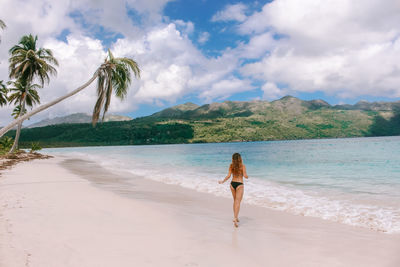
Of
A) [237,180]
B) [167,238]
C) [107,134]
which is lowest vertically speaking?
[167,238]

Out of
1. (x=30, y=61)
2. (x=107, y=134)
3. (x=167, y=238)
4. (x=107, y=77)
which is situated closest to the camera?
(x=167, y=238)

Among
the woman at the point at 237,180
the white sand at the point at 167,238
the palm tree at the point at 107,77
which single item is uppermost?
the palm tree at the point at 107,77

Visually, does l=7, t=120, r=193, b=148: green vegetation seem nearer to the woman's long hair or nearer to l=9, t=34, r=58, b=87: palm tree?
l=9, t=34, r=58, b=87: palm tree

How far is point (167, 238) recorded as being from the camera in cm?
504

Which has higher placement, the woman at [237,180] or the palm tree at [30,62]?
the palm tree at [30,62]

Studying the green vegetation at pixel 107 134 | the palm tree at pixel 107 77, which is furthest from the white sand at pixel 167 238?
the green vegetation at pixel 107 134

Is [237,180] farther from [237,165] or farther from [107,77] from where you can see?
[107,77]

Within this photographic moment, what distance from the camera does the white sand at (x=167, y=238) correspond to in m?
3.99

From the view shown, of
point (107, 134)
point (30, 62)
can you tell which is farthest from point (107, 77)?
point (107, 134)

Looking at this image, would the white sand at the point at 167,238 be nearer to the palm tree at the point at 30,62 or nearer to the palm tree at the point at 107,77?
the palm tree at the point at 107,77

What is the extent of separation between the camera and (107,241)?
4633 mm

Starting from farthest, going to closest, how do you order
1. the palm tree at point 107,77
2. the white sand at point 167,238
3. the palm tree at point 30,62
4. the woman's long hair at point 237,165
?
the palm tree at point 30,62 < the palm tree at point 107,77 < the woman's long hair at point 237,165 < the white sand at point 167,238

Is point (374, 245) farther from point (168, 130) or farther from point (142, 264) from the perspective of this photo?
point (168, 130)

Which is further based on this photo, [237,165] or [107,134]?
[107,134]
